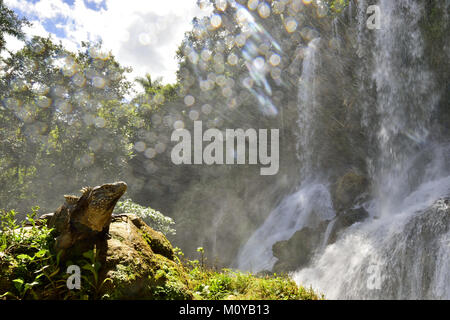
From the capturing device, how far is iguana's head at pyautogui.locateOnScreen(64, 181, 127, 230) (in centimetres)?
383

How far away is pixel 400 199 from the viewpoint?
12398mm

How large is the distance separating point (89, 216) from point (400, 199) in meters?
12.8

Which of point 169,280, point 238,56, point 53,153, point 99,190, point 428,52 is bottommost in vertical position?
point 169,280

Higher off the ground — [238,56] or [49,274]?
[238,56]

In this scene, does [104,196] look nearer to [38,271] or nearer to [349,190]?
[38,271]

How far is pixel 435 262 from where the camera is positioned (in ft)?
21.9

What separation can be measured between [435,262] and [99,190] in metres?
7.49

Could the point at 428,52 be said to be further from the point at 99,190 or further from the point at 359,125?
the point at 99,190

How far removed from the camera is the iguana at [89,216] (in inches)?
149

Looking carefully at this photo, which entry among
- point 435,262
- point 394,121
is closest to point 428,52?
point 394,121

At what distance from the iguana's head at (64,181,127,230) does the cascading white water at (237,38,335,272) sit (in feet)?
37.8

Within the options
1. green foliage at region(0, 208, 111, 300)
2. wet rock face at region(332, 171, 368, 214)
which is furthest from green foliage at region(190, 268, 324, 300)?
wet rock face at region(332, 171, 368, 214)

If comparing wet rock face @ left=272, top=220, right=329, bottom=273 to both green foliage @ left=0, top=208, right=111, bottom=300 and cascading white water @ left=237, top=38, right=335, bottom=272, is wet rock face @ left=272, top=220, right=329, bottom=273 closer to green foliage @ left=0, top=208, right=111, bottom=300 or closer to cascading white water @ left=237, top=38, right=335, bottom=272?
cascading white water @ left=237, top=38, right=335, bottom=272

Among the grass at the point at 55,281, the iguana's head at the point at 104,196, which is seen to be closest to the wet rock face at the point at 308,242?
the grass at the point at 55,281
